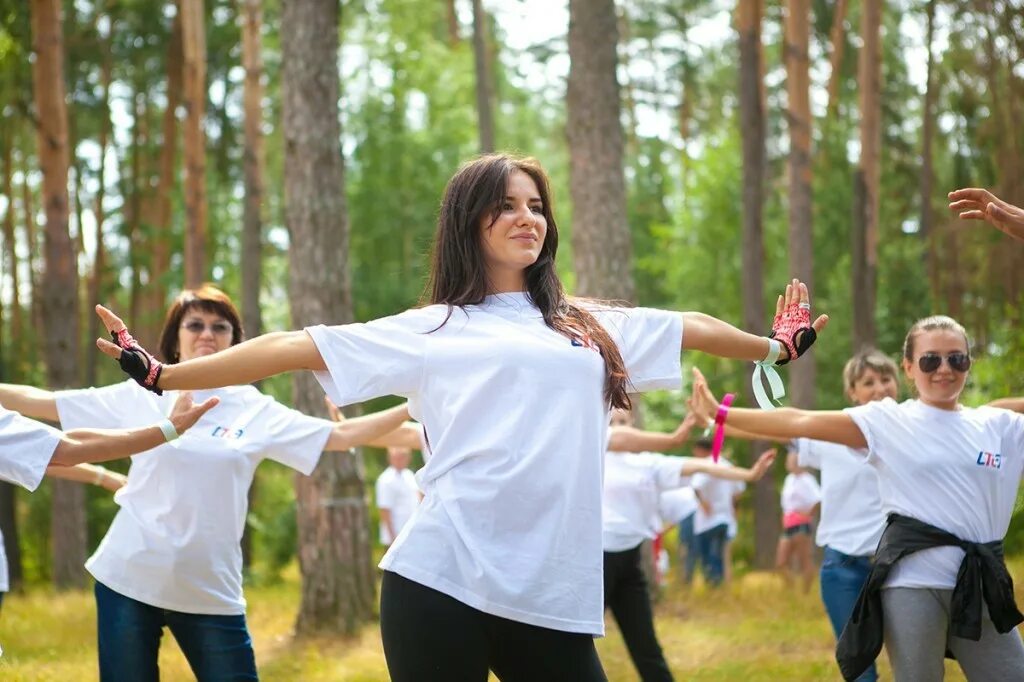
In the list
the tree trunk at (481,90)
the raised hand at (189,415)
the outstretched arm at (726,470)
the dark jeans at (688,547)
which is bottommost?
the dark jeans at (688,547)

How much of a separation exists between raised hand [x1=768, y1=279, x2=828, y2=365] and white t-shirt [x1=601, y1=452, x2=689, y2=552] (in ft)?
14.1

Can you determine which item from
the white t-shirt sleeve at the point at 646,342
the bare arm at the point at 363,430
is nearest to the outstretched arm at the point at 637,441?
the bare arm at the point at 363,430

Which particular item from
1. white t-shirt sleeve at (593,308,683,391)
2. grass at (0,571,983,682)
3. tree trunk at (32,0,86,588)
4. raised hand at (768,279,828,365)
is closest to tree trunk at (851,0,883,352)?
grass at (0,571,983,682)

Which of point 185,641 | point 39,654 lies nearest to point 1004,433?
point 185,641

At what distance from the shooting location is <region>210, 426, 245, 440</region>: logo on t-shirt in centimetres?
567

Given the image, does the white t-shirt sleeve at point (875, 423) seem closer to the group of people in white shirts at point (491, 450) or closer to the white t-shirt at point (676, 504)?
the group of people in white shirts at point (491, 450)

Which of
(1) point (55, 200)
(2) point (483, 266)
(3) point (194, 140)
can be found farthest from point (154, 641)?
(3) point (194, 140)

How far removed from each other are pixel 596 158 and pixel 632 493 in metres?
5.59

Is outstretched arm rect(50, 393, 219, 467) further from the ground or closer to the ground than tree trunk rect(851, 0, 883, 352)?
closer to the ground

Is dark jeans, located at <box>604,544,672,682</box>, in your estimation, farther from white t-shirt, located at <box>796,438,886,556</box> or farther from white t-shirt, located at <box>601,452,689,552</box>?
white t-shirt, located at <box>796,438,886,556</box>

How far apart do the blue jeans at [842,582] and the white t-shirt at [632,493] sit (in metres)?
1.40

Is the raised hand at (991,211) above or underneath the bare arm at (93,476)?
above

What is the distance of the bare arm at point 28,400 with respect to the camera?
547 cm

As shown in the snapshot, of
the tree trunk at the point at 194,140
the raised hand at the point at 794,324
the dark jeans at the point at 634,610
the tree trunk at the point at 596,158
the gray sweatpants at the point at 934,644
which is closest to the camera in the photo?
the raised hand at the point at 794,324
